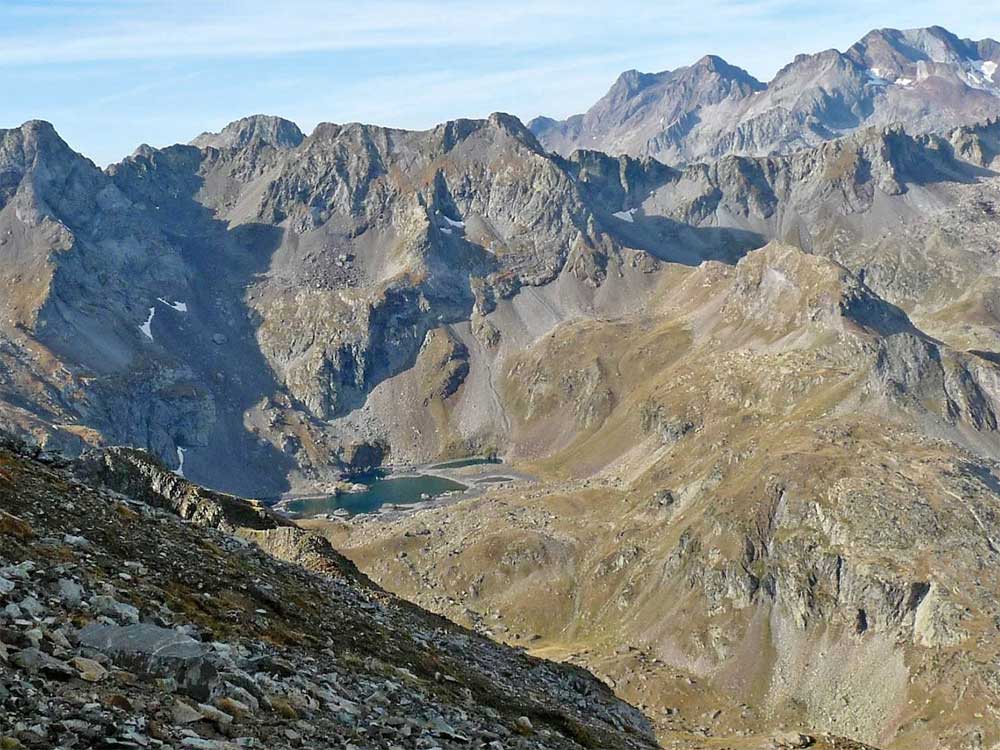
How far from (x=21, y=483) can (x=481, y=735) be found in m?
20.6

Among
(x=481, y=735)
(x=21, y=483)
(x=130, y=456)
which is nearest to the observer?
(x=481, y=735)

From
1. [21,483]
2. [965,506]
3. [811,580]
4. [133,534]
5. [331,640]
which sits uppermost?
[21,483]

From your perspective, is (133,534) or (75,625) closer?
(75,625)

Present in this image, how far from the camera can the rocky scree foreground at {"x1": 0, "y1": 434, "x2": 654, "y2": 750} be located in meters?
16.6

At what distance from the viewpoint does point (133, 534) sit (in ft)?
116

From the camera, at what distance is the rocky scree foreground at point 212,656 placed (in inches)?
654

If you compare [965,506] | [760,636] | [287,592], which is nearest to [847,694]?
[760,636]

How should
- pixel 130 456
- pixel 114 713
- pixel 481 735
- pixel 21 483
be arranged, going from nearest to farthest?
pixel 114 713
pixel 481 735
pixel 21 483
pixel 130 456

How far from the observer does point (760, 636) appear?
180375 mm

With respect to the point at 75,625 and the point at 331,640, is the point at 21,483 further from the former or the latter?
the point at 75,625

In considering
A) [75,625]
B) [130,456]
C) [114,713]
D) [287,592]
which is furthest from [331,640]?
[130,456]

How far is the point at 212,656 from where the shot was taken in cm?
2148

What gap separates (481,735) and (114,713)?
14673mm

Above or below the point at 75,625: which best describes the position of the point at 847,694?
below
